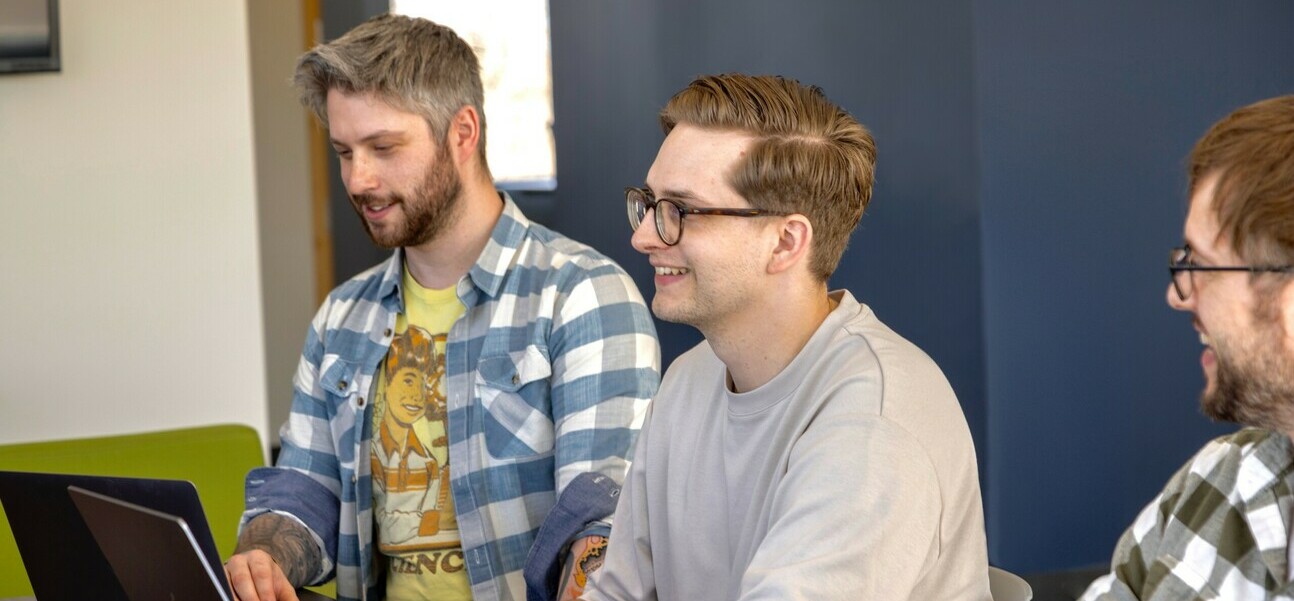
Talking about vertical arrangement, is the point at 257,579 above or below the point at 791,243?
below

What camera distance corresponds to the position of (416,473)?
87.9 inches

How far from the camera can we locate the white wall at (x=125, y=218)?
3107 mm

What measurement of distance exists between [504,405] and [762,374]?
0.66 meters

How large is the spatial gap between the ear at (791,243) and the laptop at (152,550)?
2.32ft

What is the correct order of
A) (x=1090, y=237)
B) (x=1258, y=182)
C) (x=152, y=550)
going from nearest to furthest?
(x=1258, y=182) → (x=152, y=550) → (x=1090, y=237)

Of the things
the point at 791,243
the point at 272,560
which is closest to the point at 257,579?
the point at 272,560

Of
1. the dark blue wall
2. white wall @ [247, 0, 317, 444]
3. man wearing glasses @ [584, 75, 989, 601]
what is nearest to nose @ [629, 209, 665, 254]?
man wearing glasses @ [584, 75, 989, 601]

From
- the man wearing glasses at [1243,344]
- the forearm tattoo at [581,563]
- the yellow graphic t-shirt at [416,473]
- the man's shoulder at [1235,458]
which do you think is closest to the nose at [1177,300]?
the man wearing glasses at [1243,344]

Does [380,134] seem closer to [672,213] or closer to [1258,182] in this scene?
[672,213]

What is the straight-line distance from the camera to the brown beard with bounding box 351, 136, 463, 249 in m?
2.28

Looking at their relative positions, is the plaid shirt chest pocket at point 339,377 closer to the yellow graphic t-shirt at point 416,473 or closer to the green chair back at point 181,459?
the yellow graphic t-shirt at point 416,473

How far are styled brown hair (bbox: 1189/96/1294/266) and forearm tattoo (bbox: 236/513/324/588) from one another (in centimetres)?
146

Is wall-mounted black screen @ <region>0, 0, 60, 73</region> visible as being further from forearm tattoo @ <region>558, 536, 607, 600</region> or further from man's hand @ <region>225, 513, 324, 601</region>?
forearm tattoo @ <region>558, 536, 607, 600</region>

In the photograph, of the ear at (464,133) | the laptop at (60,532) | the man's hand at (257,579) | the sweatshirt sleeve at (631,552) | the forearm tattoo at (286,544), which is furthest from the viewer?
the ear at (464,133)
